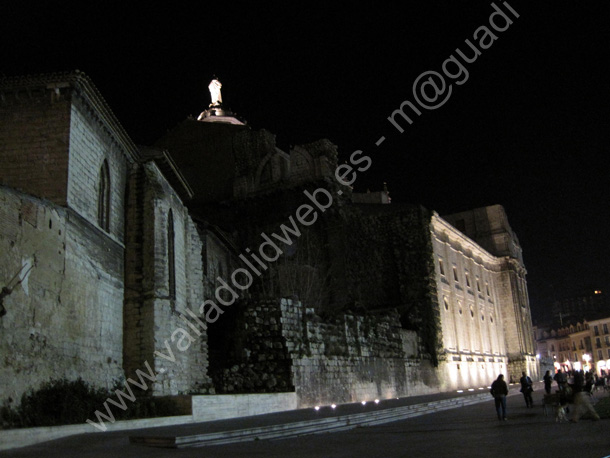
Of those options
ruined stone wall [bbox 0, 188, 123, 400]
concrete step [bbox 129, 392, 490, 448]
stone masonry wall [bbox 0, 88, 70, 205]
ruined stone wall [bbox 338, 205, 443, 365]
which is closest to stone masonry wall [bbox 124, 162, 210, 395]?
ruined stone wall [bbox 0, 188, 123, 400]

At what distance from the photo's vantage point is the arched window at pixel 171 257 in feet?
66.0

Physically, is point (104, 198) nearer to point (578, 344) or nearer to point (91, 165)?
point (91, 165)

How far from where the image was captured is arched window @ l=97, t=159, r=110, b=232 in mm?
17516

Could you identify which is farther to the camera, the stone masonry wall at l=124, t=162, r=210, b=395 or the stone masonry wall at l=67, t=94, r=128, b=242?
the stone masonry wall at l=124, t=162, r=210, b=395

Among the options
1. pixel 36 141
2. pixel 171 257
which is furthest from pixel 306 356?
pixel 36 141

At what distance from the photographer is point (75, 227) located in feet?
50.5

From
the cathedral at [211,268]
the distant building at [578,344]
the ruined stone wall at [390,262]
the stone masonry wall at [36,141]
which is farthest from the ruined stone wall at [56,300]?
the distant building at [578,344]

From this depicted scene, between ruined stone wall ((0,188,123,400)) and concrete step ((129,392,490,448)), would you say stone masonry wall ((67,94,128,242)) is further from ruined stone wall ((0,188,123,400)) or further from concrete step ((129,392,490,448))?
concrete step ((129,392,490,448))

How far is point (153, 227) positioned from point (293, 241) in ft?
61.9

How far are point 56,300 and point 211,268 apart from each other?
1534 centimetres

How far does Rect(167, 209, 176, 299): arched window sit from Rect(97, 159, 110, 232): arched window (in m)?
2.88

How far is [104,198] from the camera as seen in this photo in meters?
18.0

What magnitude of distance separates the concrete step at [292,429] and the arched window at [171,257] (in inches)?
293

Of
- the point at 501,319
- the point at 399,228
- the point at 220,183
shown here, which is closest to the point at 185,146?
the point at 220,183
